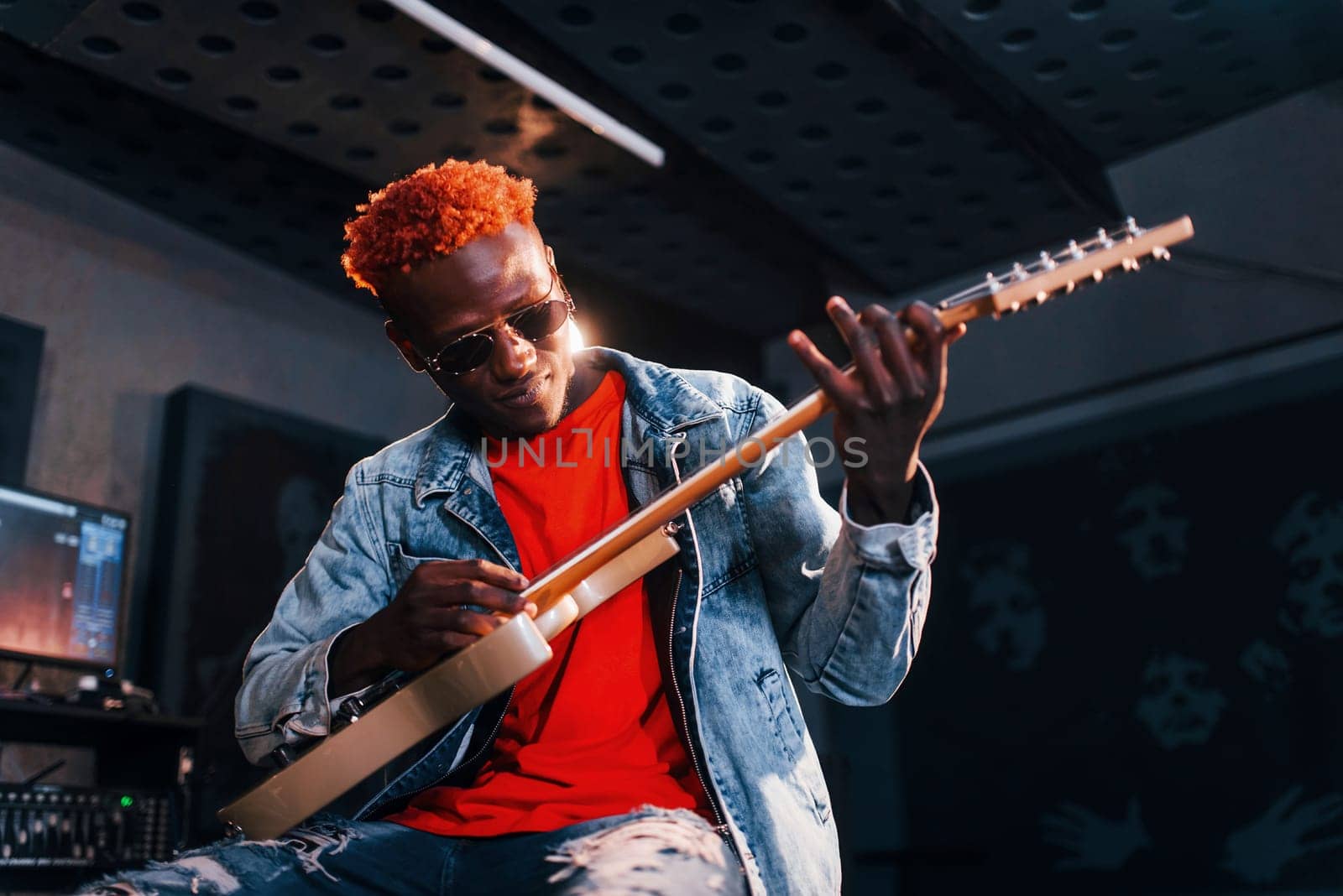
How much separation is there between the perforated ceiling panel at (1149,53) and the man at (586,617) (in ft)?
4.89

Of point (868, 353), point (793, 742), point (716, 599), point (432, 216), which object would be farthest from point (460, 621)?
point (432, 216)

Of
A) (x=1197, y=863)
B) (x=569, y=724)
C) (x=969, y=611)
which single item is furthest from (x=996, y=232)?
(x=569, y=724)

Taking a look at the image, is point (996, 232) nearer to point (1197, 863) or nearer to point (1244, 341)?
point (1244, 341)

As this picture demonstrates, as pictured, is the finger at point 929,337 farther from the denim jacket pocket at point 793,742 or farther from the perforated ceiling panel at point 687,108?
the perforated ceiling panel at point 687,108

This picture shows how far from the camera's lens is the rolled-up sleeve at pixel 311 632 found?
1671 mm

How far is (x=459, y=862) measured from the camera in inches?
60.5

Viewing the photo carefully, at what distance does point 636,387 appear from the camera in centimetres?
198

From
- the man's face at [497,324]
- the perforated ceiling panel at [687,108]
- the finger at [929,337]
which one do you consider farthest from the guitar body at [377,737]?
the perforated ceiling panel at [687,108]

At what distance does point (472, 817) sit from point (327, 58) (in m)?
2.10

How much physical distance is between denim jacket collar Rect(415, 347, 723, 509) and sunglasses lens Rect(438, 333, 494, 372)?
0.15 m

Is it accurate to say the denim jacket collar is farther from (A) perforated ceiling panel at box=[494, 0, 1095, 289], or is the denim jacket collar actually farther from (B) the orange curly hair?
(A) perforated ceiling panel at box=[494, 0, 1095, 289]

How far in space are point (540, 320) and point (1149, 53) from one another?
197cm

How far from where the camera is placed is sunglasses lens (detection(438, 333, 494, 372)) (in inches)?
75.9

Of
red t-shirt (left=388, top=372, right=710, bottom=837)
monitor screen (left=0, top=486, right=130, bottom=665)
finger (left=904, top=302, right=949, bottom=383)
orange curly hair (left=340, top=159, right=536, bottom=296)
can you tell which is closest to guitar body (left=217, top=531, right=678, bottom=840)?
red t-shirt (left=388, top=372, right=710, bottom=837)
